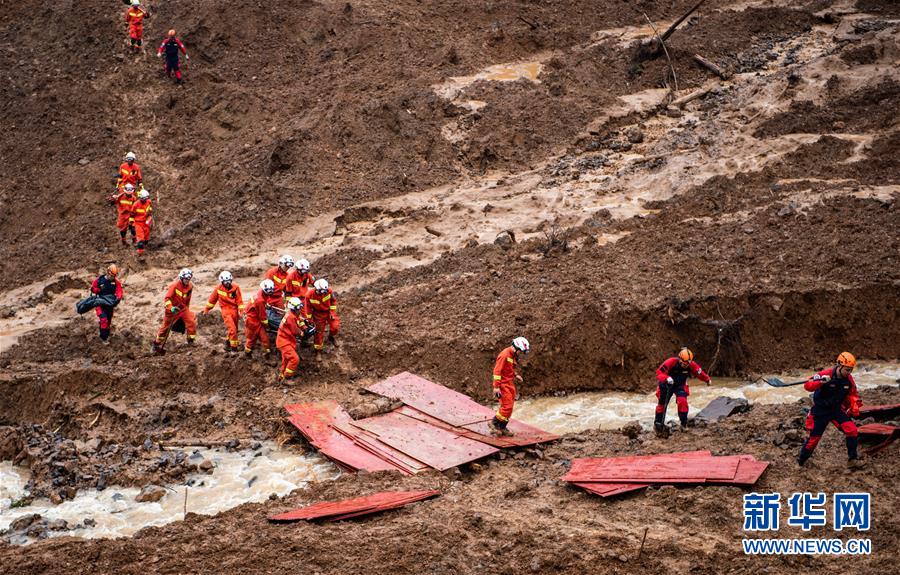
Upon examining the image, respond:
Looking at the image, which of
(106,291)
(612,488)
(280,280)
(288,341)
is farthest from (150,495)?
(612,488)

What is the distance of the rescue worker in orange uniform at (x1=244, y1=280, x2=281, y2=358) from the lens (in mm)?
15812

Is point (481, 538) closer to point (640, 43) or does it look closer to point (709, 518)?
point (709, 518)

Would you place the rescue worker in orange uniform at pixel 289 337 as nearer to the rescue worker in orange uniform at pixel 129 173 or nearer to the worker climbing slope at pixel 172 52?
the rescue worker in orange uniform at pixel 129 173

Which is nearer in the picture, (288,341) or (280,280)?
(288,341)

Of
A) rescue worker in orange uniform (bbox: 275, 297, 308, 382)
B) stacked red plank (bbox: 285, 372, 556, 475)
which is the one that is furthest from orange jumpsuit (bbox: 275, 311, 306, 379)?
stacked red plank (bbox: 285, 372, 556, 475)

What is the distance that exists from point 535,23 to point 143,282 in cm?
1472

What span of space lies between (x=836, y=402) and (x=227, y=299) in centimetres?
1012

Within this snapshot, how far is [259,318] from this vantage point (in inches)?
627

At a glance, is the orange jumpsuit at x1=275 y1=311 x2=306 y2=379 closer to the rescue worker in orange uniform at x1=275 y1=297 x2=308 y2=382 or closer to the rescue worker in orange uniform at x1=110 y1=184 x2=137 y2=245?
the rescue worker in orange uniform at x1=275 y1=297 x2=308 y2=382

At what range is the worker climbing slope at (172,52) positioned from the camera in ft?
88.5

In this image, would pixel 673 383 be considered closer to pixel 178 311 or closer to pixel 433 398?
pixel 433 398

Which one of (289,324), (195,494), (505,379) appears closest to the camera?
(195,494)

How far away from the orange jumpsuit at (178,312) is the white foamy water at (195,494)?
3.21 metres

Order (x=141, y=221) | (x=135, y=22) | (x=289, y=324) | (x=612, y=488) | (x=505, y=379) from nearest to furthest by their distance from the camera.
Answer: (x=612, y=488) → (x=505, y=379) → (x=289, y=324) → (x=141, y=221) → (x=135, y=22)
